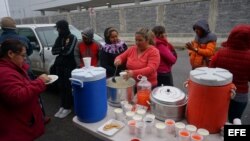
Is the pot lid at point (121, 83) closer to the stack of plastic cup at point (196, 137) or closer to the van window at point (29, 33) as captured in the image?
the stack of plastic cup at point (196, 137)

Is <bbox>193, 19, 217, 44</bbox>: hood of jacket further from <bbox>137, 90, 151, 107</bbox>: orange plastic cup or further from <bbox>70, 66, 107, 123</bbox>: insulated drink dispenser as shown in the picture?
<bbox>70, 66, 107, 123</bbox>: insulated drink dispenser

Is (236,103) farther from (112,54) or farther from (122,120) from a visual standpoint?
(112,54)

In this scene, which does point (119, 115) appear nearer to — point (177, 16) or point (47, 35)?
point (47, 35)

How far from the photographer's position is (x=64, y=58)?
12.1 feet

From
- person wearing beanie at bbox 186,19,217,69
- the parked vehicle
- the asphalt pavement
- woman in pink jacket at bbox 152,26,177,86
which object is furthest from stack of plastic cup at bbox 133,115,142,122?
the parked vehicle

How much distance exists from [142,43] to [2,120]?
61.4 inches

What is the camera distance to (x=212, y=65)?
2.11 meters

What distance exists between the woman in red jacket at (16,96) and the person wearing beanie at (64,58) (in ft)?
6.04

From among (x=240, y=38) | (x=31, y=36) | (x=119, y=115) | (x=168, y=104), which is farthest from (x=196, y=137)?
(x=31, y=36)

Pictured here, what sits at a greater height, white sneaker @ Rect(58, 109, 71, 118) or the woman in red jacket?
the woman in red jacket

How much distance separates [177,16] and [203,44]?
1002 centimetres

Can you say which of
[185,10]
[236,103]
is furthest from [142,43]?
[185,10]

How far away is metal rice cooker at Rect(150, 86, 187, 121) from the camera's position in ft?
5.50

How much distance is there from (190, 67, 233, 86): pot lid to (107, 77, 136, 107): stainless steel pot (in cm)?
68
